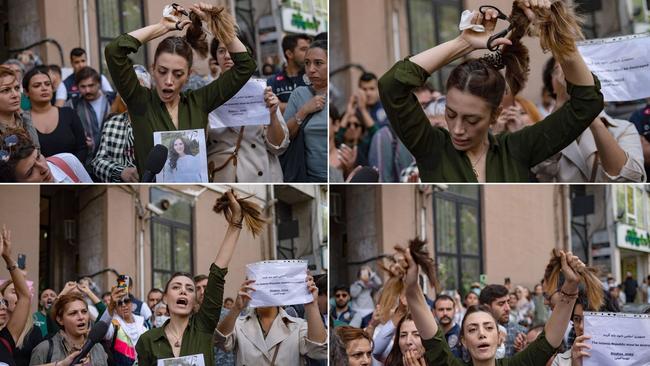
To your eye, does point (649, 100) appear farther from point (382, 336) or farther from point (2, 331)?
point (2, 331)

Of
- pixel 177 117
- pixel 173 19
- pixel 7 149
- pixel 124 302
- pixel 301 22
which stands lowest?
pixel 124 302

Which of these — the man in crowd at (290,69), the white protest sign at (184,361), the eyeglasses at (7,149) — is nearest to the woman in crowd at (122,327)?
the white protest sign at (184,361)

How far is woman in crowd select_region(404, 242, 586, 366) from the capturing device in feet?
14.0

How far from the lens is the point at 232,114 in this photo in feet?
17.4

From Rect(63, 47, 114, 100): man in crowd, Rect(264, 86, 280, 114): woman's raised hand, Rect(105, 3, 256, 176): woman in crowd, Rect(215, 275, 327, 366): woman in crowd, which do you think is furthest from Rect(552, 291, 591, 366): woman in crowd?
Rect(63, 47, 114, 100): man in crowd

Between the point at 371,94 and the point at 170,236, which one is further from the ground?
the point at 371,94

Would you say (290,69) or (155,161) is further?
(290,69)

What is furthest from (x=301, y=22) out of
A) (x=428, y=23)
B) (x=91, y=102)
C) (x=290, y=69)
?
(x=91, y=102)

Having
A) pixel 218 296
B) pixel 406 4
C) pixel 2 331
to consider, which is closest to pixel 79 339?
pixel 2 331

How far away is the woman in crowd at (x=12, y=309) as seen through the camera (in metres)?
5.11

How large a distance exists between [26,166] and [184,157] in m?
0.70

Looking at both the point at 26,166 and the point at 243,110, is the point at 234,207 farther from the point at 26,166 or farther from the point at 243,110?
the point at 26,166

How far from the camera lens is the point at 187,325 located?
16.2 feet

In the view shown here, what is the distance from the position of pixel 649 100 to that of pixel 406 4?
128 cm
